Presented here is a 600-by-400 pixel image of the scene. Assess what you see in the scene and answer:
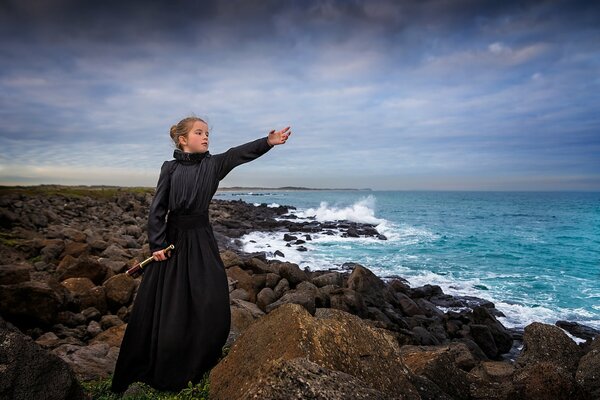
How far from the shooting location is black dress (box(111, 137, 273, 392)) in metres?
4.09

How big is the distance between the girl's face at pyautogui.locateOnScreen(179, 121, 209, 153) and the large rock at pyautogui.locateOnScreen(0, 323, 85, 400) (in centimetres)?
235

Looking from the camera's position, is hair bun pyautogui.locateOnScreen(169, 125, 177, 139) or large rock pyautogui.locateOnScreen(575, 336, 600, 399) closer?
hair bun pyautogui.locateOnScreen(169, 125, 177, 139)

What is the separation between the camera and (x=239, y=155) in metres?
4.23

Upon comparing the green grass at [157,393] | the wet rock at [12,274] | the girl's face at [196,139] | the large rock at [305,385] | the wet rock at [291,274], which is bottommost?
the wet rock at [291,274]

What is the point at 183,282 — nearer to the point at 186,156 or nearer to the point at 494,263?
the point at 186,156

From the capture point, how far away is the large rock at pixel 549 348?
611cm

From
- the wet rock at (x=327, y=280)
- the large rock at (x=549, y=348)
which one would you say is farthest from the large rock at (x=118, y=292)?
the large rock at (x=549, y=348)

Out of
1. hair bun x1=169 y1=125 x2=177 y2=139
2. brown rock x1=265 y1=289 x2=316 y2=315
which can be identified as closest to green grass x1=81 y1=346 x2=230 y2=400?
hair bun x1=169 y1=125 x2=177 y2=139

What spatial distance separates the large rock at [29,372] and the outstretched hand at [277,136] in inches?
112

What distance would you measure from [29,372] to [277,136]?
305cm

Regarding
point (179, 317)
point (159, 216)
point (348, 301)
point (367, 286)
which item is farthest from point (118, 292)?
point (367, 286)

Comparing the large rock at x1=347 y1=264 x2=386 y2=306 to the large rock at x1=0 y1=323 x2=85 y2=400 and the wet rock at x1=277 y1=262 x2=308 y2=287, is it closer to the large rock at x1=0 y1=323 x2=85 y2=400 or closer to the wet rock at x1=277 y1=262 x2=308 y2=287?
the wet rock at x1=277 y1=262 x2=308 y2=287

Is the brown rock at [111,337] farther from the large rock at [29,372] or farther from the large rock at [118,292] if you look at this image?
the large rock at [29,372]

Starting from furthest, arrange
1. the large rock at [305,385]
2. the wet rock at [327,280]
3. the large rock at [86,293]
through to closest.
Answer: the wet rock at [327,280], the large rock at [86,293], the large rock at [305,385]
